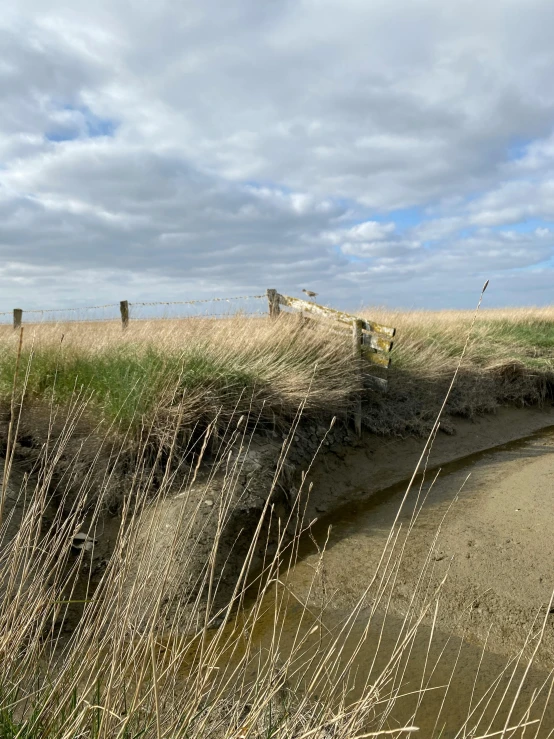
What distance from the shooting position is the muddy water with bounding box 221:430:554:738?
11.9 feet

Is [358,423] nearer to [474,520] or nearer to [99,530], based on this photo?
[474,520]

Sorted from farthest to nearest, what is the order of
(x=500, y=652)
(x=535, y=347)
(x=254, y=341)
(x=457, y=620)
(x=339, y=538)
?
(x=535, y=347)
(x=254, y=341)
(x=339, y=538)
(x=457, y=620)
(x=500, y=652)

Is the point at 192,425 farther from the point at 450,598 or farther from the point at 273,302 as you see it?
the point at 273,302

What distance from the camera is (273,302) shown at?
10.7 meters

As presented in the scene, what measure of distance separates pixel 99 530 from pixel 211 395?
2.04m

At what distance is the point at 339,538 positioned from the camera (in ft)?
20.0

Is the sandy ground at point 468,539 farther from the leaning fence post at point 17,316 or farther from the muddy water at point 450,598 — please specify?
the leaning fence post at point 17,316

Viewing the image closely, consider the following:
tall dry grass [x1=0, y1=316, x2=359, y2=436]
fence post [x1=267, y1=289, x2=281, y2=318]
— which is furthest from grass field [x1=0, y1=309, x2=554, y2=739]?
fence post [x1=267, y1=289, x2=281, y2=318]

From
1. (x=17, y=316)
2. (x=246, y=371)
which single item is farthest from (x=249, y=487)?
(x=17, y=316)

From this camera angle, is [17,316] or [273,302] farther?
[17,316]

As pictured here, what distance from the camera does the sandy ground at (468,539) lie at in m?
4.69

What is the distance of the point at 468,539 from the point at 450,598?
1.07 metres

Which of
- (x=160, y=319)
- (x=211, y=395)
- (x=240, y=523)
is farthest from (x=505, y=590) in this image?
(x=160, y=319)

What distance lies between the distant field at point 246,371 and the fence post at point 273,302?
2.44ft
